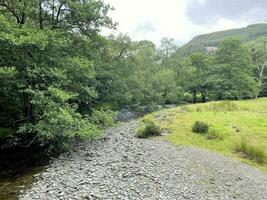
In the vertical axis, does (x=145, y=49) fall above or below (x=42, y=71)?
above

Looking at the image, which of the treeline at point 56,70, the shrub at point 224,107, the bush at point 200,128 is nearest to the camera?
the treeline at point 56,70

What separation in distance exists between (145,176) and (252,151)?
1074 centimetres

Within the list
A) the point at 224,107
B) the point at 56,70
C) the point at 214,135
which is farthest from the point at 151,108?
the point at 56,70

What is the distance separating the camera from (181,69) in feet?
225

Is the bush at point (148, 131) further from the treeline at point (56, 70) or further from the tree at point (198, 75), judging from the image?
the tree at point (198, 75)

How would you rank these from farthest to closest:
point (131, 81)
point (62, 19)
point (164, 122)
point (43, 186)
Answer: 1. point (131, 81)
2. point (164, 122)
3. point (62, 19)
4. point (43, 186)

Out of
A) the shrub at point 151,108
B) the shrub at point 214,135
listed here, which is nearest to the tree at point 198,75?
the shrub at point 151,108

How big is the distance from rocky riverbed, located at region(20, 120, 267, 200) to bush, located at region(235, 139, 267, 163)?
7.43ft

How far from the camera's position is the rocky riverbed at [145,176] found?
12922mm

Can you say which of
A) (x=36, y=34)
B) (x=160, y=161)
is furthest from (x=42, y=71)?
(x=160, y=161)

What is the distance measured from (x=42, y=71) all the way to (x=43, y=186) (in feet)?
27.8

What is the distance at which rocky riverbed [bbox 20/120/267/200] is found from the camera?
12922mm

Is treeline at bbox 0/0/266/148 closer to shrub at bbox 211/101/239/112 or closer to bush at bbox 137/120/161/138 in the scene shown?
bush at bbox 137/120/161/138

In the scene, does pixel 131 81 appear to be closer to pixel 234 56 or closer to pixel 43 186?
pixel 234 56
